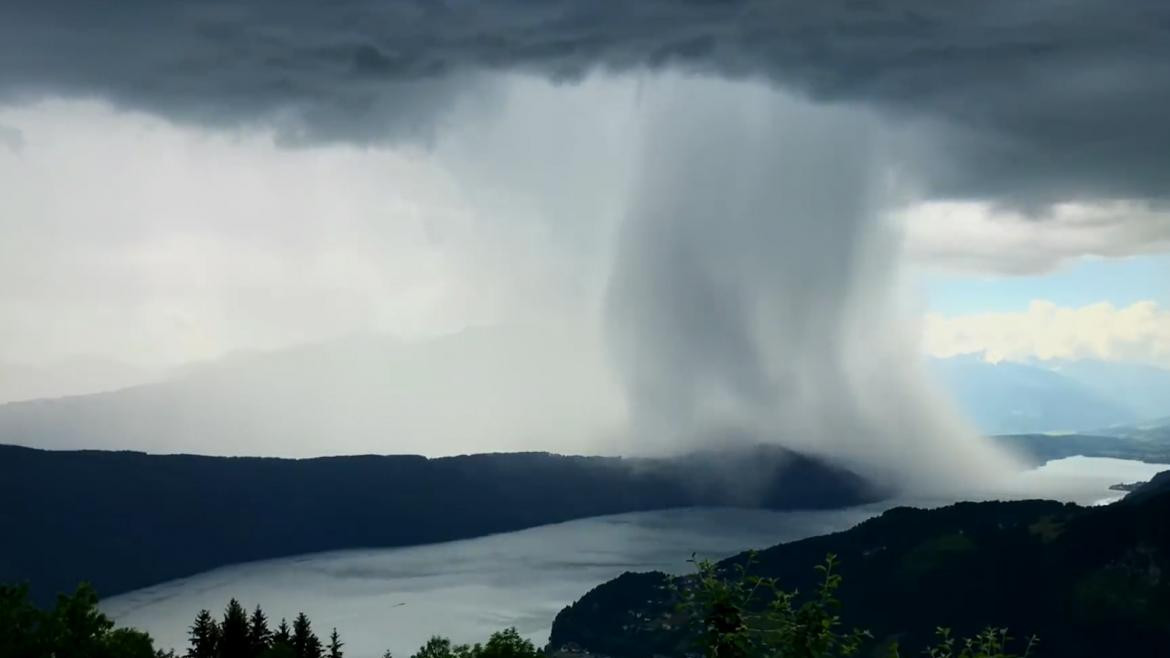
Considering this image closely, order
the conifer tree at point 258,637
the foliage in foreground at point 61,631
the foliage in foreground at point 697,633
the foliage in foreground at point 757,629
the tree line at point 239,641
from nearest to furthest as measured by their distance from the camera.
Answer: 1. the foliage in foreground at point 757,629
2. the foliage in foreground at point 697,633
3. the foliage in foreground at point 61,631
4. the tree line at point 239,641
5. the conifer tree at point 258,637

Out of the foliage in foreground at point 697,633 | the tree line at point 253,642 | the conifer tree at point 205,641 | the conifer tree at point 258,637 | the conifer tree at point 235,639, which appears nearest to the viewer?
the foliage in foreground at point 697,633

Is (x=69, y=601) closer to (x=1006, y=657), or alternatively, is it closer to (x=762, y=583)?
(x=762, y=583)

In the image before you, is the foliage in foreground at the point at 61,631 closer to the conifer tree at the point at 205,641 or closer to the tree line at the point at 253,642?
the tree line at the point at 253,642

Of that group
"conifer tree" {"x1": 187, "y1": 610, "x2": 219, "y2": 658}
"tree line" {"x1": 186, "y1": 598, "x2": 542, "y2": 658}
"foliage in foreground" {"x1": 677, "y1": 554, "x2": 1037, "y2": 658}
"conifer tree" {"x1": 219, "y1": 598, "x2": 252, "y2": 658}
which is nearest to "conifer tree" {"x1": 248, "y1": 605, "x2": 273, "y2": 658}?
"tree line" {"x1": 186, "y1": 598, "x2": 542, "y2": 658}

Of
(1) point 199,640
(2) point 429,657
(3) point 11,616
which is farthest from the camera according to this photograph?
(1) point 199,640

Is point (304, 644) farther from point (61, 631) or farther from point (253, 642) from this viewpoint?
point (61, 631)

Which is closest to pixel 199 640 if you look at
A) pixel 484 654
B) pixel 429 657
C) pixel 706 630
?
pixel 429 657

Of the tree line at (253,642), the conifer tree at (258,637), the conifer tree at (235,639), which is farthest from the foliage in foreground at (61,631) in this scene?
the conifer tree at (258,637)

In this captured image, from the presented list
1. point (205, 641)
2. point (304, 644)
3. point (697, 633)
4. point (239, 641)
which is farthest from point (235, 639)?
point (697, 633)

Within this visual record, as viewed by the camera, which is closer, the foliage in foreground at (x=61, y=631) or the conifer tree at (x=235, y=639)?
the foliage in foreground at (x=61, y=631)

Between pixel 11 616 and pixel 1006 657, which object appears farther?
pixel 11 616

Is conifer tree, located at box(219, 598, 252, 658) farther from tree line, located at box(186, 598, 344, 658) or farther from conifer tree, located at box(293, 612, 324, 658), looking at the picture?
conifer tree, located at box(293, 612, 324, 658)
